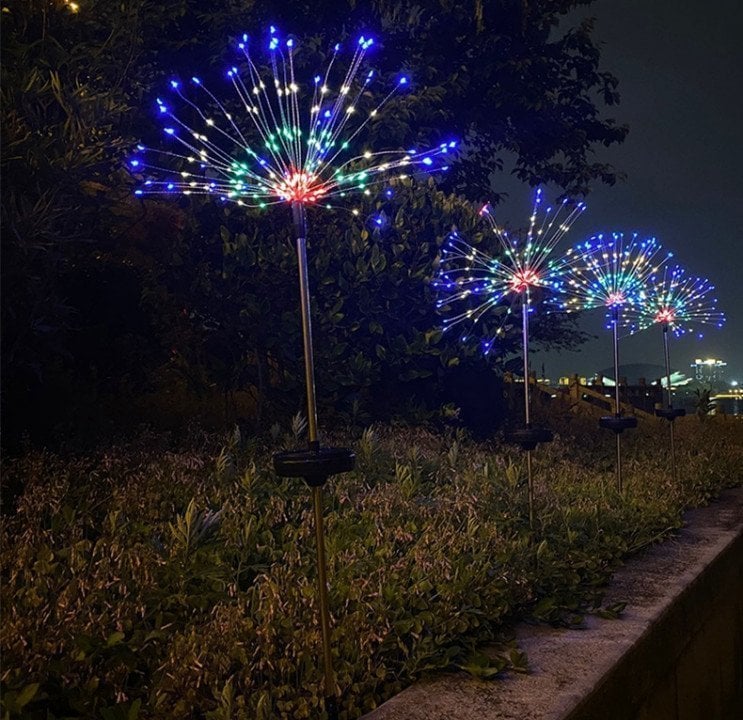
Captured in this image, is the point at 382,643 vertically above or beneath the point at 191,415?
beneath

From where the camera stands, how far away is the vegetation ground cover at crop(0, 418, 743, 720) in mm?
3146

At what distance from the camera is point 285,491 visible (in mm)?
5820

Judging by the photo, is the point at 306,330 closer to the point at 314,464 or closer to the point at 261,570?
the point at 314,464

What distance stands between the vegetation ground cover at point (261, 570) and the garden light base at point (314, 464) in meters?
0.72

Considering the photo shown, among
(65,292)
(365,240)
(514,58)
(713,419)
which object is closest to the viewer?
(65,292)

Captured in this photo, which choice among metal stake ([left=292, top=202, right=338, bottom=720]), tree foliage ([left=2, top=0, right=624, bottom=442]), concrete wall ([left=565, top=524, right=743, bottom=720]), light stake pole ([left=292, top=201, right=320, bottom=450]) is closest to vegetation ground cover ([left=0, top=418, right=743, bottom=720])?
metal stake ([left=292, top=202, right=338, bottom=720])

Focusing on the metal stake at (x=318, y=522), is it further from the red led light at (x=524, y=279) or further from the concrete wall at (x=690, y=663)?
the red led light at (x=524, y=279)

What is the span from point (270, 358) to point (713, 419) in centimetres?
979

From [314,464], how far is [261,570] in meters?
1.36

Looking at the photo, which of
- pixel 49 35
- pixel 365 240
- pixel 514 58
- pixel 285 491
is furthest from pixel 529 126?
pixel 285 491

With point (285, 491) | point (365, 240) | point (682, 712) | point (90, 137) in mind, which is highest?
point (90, 137)

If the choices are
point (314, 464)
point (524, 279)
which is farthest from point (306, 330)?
point (524, 279)

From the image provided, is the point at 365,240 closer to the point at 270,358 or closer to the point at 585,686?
the point at 270,358

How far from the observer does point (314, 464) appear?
10.7 ft
